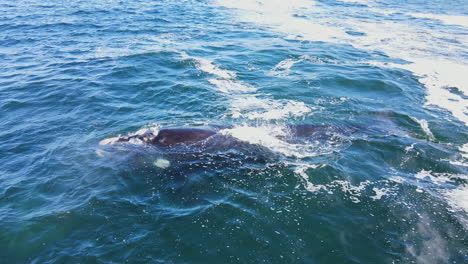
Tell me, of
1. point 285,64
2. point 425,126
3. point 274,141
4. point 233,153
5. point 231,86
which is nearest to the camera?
point 233,153

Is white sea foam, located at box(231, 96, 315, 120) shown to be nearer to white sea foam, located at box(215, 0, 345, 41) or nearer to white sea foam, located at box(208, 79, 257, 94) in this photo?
white sea foam, located at box(208, 79, 257, 94)

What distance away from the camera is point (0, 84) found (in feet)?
56.6

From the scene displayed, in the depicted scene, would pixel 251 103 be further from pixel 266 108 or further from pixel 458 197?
pixel 458 197

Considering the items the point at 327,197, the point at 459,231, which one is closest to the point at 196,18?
the point at 327,197

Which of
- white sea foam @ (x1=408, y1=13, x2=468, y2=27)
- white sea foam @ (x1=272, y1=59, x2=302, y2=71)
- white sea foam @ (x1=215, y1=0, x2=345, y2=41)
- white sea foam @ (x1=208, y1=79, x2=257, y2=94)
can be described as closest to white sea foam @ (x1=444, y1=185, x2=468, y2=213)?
white sea foam @ (x1=208, y1=79, x2=257, y2=94)

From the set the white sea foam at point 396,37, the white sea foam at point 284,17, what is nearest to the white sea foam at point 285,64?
the white sea foam at point 396,37

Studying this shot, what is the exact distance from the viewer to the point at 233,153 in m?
10.9

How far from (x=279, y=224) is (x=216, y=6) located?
37408 mm

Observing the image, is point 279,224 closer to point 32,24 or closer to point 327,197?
point 327,197

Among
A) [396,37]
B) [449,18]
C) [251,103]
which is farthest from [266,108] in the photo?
[449,18]

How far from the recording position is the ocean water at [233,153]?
780cm

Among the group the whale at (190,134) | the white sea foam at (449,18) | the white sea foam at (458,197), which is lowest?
the white sea foam at (458,197)

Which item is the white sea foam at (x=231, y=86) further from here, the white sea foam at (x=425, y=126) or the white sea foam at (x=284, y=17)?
the white sea foam at (x=284, y=17)

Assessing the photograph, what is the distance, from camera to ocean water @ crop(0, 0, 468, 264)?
7.80m
